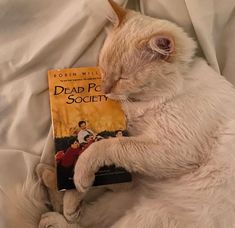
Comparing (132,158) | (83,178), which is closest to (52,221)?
(83,178)

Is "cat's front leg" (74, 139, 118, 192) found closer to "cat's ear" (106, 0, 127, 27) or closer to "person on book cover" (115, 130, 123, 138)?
"person on book cover" (115, 130, 123, 138)

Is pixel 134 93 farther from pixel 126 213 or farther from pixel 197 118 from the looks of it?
pixel 126 213

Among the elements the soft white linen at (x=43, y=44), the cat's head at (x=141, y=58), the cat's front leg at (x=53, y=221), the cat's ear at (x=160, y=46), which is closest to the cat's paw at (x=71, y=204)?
the cat's front leg at (x=53, y=221)

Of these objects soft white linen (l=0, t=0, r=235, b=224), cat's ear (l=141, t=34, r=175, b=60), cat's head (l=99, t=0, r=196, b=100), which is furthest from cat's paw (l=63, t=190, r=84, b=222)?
cat's ear (l=141, t=34, r=175, b=60)

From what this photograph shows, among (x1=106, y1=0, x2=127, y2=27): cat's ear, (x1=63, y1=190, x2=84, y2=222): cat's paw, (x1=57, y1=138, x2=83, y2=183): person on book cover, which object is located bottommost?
(x1=63, y1=190, x2=84, y2=222): cat's paw

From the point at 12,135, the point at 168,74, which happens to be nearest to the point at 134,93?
the point at 168,74

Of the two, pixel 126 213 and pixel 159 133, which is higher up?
pixel 159 133
